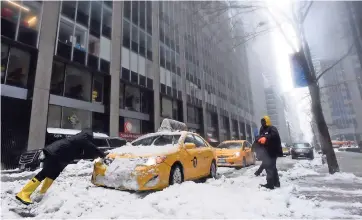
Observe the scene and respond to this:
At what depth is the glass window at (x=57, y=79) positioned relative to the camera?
51.1ft

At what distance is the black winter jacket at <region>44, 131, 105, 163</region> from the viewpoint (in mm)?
4621

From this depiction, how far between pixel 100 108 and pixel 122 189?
14826 mm

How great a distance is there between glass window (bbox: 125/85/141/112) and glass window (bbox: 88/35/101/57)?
14.1ft

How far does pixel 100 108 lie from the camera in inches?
739

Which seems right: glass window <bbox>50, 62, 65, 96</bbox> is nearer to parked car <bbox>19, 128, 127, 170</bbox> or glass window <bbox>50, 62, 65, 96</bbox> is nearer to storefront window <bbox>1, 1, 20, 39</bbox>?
parked car <bbox>19, 128, 127, 170</bbox>

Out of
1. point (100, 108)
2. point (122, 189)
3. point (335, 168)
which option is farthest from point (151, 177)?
point (100, 108)

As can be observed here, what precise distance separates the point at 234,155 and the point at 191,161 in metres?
5.30

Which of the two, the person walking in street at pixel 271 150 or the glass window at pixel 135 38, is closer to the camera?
the person walking in street at pixel 271 150

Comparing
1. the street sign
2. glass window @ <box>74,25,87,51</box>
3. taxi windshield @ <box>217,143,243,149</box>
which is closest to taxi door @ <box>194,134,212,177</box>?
the street sign

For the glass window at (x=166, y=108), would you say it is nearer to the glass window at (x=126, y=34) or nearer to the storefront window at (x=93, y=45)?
the glass window at (x=126, y=34)

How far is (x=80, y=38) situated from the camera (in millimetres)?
17703

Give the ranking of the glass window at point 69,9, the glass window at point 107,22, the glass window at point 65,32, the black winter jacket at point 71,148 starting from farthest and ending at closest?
1. the glass window at point 107,22
2. the glass window at point 69,9
3. the glass window at point 65,32
4. the black winter jacket at point 71,148

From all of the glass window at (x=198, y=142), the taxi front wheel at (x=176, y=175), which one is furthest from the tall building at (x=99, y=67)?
the taxi front wheel at (x=176, y=175)

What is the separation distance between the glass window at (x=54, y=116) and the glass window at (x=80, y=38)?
15.5ft
